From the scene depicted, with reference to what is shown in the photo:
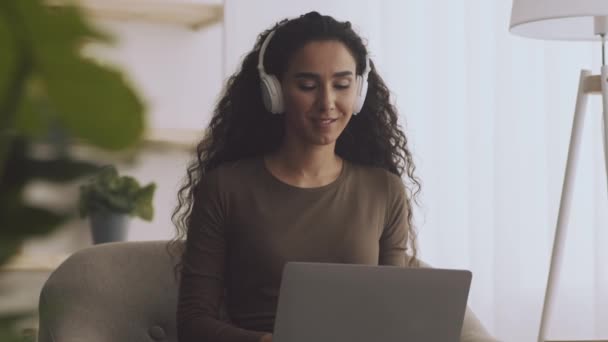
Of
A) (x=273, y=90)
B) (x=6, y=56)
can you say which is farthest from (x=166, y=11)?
(x=6, y=56)

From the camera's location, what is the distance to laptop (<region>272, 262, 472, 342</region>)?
1259 mm

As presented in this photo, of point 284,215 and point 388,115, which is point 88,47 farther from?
point 388,115

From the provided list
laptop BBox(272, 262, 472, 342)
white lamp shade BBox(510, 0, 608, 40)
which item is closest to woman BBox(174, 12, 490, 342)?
laptop BBox(272, 262, 472, 342)

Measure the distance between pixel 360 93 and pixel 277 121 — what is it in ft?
0.58

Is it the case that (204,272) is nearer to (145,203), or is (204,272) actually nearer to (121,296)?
(121,296)

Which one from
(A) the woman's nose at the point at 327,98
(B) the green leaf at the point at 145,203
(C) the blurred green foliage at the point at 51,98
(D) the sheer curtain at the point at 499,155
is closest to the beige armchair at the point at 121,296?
(A) the woman's nose at the point at 327,98

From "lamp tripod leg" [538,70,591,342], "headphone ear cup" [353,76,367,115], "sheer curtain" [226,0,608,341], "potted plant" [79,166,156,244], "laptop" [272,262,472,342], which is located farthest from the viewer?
"sheer curtain" [226,0,608,341]

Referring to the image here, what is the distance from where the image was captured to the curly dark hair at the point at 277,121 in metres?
1.76

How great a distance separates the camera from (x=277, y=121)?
183cm

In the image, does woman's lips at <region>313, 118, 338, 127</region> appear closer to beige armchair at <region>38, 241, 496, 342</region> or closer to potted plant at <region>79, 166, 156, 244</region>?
beige armchair at <region>38, 241, 496, 342</region>

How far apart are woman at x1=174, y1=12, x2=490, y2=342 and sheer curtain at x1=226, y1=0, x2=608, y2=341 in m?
1.89

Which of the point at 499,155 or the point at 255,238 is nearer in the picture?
the point at 255,238

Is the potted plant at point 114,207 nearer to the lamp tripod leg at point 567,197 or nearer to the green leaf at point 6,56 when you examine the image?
the lamp tripod leg at point 567,197

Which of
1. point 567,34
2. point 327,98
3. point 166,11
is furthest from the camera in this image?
point 166,11
